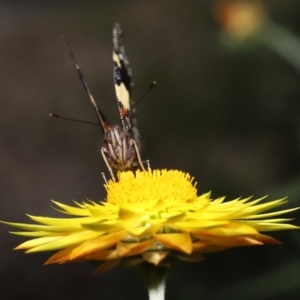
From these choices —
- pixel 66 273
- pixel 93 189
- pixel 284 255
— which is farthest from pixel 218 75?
pixel 284 255

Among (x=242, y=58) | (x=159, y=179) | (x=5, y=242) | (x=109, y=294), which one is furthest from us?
(x=5, y=242)

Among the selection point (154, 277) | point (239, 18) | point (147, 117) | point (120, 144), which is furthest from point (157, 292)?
point (147, 117)

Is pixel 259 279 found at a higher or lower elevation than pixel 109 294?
lower

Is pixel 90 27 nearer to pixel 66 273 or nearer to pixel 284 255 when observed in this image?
pixel 66 273

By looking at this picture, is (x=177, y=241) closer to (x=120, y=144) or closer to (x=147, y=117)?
(x=120, y=144)

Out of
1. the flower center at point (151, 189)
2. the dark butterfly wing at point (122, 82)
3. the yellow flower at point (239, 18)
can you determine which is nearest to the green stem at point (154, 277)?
the flower center at point (151, 189)

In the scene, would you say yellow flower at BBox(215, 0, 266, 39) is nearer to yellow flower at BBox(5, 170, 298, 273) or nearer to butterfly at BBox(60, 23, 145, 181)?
butterfly at BBox(60, 23, 145, 181)
